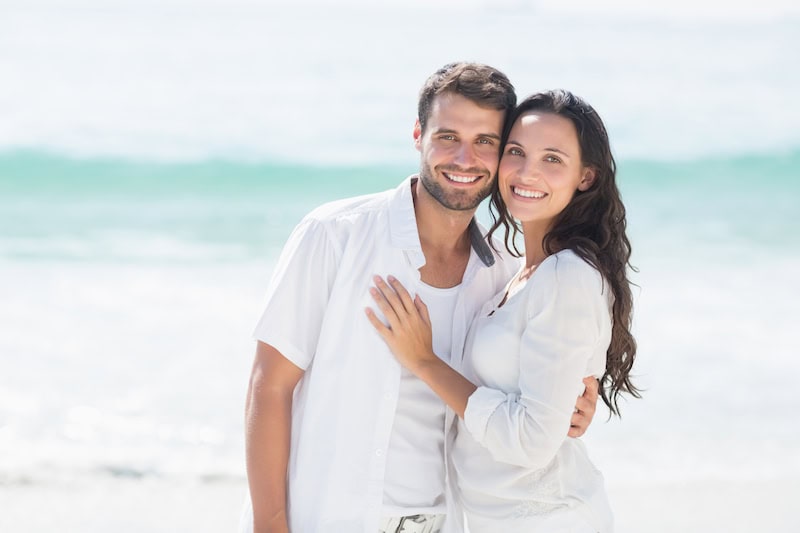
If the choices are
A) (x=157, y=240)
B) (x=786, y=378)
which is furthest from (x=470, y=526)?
(x=157, y=240)

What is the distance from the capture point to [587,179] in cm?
304

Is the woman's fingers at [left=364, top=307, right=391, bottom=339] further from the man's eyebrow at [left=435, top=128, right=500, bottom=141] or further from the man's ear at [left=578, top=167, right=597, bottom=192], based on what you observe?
the man's ear at [left=578, top=167, right=597, bottom=192]

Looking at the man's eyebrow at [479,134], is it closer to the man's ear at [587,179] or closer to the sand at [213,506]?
the man's ear at [587,179]

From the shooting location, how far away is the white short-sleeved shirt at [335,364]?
112 inches

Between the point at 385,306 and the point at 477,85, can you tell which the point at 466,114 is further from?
the point at 385,306

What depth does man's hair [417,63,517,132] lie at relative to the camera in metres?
3.05

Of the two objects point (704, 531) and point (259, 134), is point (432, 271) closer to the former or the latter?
point (704, 531)

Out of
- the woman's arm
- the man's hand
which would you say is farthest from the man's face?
the man's hand

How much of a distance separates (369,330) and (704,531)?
2848 mm

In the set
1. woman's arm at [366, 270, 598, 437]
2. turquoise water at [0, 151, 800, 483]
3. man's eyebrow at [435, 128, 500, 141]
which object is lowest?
turquoise water at [0, 151, 800, 483]

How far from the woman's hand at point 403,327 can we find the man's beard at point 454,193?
0.32 m

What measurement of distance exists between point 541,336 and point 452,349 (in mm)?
433

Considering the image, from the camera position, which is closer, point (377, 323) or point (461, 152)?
point (377, 323)

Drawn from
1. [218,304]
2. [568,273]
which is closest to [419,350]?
[568,273]
